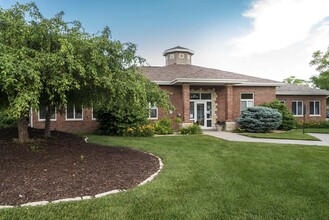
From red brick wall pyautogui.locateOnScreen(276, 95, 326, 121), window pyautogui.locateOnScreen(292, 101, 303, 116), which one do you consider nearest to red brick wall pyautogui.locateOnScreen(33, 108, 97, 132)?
red brick wall pyautogui.locateOnScreen(276, 95, 326, 121)

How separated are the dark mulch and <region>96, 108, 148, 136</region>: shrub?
622 centimetres

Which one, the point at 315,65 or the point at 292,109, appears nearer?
the point at 292,109

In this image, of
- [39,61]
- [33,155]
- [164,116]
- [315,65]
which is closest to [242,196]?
[39,61]

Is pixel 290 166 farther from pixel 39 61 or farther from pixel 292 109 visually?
pixel 292 109

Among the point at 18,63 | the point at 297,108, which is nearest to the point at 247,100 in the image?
the point at 297,108

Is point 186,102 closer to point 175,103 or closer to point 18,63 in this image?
point 175,103

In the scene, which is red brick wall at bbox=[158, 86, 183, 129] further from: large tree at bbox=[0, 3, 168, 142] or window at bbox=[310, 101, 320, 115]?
window at bbox=[310, 101, 320, 115]

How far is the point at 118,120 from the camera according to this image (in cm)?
1381

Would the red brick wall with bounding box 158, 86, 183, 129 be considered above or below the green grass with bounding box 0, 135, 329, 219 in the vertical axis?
above

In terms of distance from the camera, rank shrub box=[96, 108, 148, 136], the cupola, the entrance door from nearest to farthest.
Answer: shrub box=[96, 108, 148, 136], the entrance door, the cupola

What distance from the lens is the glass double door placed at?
18.1 metres

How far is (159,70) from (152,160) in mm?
13551

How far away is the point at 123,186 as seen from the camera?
4734 mm

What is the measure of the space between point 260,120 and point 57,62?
1385 centimetres
